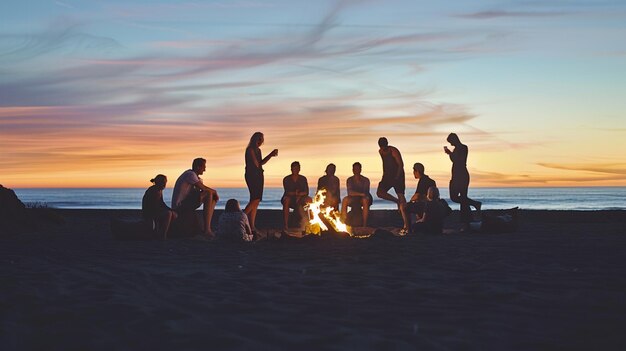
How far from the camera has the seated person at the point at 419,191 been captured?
14000mm

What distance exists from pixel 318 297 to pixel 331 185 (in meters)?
9.85

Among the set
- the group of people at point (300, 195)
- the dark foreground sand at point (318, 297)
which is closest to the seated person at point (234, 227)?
the group of people at point (300, 195)

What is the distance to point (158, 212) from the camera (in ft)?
42.2

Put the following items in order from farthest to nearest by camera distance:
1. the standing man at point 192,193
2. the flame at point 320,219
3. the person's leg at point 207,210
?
the flame at point 320,219 < the person's leg at point 207,210 < the standing man at point 192,193

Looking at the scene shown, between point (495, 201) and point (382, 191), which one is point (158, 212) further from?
point (495, 201)

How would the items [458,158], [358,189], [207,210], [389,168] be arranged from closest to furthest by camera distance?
[207,210]
[458,158]
[389,168]
[358,189]

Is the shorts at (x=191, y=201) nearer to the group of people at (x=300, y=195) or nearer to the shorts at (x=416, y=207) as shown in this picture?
the group of people at (x=300, y=195)

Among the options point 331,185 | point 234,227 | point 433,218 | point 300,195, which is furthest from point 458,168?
point 234,227

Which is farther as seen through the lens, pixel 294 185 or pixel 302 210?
pixel 302 210

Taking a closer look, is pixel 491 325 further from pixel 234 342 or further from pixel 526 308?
pixel 234 342

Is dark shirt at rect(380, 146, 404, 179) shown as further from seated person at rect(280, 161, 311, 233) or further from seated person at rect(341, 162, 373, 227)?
seated person at rect(280, 161, 311, 233)

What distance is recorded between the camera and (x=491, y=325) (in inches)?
204

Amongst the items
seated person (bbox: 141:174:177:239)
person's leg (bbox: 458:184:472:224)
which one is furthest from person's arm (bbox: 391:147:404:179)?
seated person (bbox: 141:174:177:239)

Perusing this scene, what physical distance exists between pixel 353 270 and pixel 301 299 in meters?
1.99
